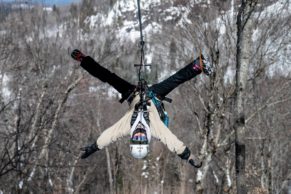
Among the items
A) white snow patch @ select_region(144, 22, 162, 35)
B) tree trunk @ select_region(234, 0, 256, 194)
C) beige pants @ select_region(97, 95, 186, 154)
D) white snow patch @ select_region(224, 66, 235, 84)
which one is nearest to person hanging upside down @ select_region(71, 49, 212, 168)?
beige pants @ select_region(97, 95, 186, 154)

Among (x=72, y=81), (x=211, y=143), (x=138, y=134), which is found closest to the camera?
(x=138, y=134)

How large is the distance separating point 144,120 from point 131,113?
0.34 metres

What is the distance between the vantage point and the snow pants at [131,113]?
5312 mm

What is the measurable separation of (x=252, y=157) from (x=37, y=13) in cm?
1658

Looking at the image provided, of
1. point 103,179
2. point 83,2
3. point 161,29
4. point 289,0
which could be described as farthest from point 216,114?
point 103,179

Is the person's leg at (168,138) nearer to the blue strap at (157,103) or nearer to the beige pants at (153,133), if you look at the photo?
the beige pants at (153,133)

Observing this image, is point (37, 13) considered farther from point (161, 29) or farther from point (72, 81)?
point (161, 29)

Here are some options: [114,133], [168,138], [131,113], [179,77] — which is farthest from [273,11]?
[114,133]

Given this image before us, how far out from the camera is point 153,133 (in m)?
5.44

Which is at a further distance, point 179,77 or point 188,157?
point 179,77

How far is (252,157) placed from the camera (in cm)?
2552

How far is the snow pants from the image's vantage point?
17.4 ft

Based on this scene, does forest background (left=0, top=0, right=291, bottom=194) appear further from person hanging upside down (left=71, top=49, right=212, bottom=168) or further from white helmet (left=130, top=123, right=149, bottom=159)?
white helmet (left=130, top=123, right=149, bottom=159)

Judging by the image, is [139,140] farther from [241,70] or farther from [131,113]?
[241,70]
